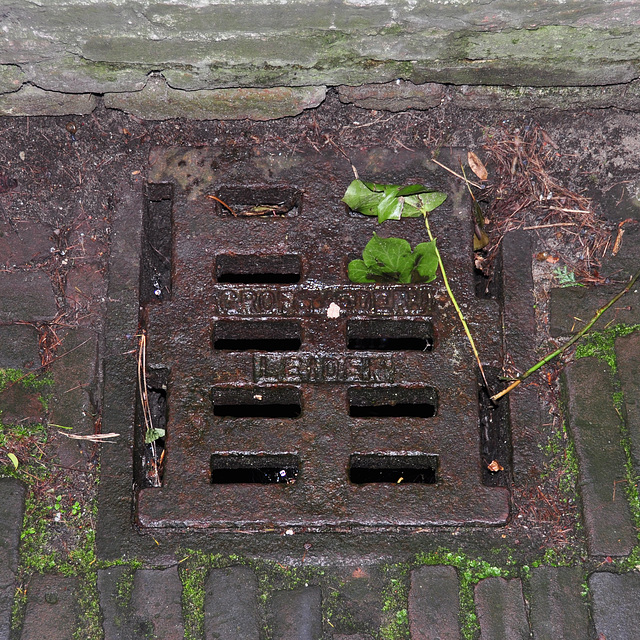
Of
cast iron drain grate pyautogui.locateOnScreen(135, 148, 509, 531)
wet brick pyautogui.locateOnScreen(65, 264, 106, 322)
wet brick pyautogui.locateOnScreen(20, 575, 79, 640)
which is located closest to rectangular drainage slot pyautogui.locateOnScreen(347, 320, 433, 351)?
cast iron drain grate pyautogui.locateOnScreen(135, 148, 509, 531)

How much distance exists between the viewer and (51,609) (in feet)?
6.53

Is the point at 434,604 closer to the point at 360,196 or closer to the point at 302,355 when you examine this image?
the point at 302,355

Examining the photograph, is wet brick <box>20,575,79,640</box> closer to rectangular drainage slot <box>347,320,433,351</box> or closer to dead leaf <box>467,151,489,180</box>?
rectangular drainage slot <box>347,320,433,351</box>

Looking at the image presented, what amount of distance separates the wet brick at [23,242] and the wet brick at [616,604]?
2.29 meters

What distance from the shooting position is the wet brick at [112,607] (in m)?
1.96

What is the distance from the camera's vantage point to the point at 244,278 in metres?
2.36

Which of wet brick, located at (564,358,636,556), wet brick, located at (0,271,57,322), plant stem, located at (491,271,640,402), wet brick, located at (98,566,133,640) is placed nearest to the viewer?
wet brick, located at (98,566,133,640)

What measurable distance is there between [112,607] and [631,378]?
1939 mm

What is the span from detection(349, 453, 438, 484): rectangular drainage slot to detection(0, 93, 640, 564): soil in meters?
0.83

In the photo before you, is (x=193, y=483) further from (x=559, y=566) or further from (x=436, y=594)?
(x=559, y=566)

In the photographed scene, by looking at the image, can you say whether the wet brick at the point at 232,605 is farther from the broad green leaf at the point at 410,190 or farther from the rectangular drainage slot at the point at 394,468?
the broad green leaf at the point at 410,190

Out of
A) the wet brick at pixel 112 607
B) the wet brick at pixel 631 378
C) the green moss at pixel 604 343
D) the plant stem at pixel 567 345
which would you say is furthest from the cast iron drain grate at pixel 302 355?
the wet brick at pixel 631 378

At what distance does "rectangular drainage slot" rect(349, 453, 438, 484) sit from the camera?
2102 millimetres

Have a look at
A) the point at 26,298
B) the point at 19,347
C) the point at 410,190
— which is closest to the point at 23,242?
the point at 26,298
